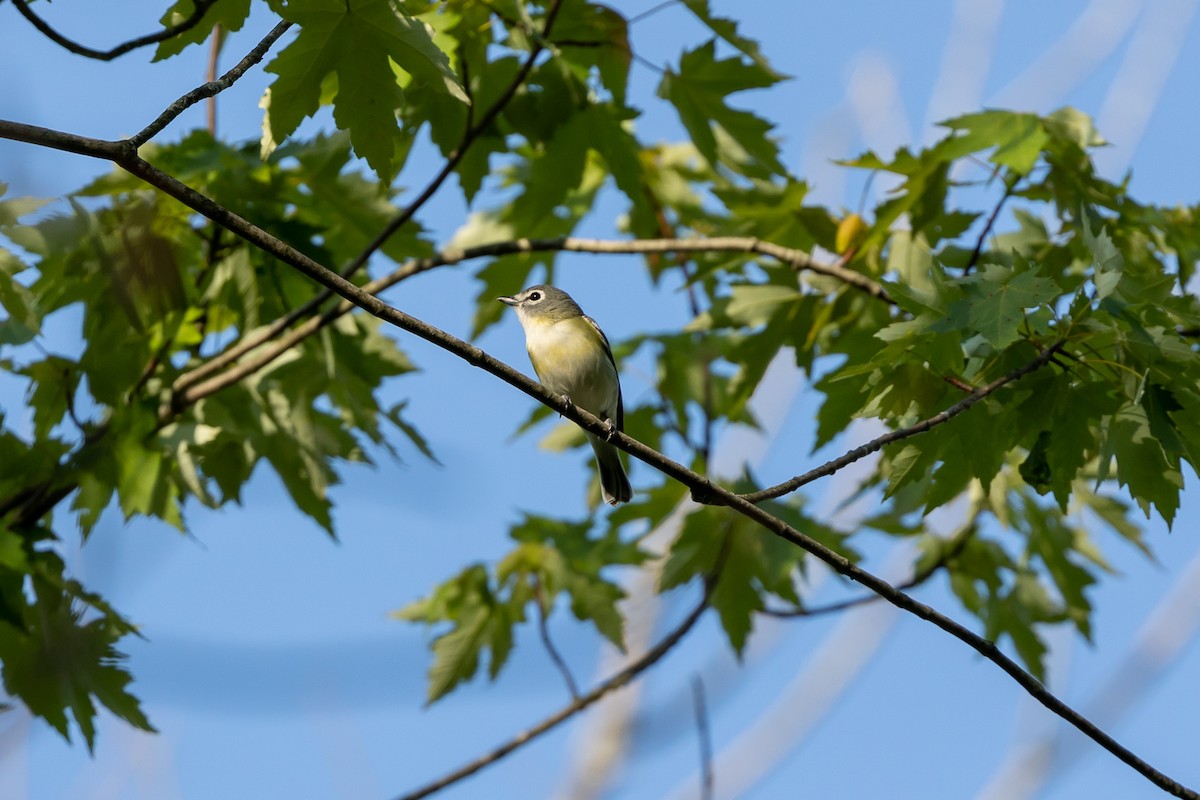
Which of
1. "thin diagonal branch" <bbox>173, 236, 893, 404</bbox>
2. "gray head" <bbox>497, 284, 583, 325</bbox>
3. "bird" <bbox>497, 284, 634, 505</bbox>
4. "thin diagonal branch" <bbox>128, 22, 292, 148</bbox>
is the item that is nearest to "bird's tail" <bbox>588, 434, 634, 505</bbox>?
"bird" <bbox>497, 284, 634, 505</bbox>

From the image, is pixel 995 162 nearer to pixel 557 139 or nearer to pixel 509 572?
pixel 557 139

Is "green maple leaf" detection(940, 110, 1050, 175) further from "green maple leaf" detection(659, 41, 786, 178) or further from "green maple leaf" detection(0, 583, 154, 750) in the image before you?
"green maple leaf" detection(0, 583, 154, 750)

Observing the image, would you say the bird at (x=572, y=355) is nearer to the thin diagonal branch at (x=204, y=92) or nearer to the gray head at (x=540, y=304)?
the gray head at (x=540, y=304)

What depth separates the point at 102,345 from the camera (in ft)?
14.6

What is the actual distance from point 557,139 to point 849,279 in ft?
4.45

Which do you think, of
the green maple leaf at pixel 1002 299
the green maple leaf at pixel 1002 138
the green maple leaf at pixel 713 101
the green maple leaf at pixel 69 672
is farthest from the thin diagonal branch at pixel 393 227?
the green maple leaf at pixel 1002 299

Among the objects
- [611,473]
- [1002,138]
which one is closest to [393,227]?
[611,473]

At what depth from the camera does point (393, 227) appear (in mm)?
4738

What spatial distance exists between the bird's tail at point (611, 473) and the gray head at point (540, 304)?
65 centimetres

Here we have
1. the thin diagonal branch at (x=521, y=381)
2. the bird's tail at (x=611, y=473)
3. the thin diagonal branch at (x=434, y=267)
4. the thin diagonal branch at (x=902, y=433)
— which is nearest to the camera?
the thin diagonal branch at (x=521, y=381)

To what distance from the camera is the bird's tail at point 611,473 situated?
5.99 m

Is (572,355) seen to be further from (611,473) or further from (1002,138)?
(1002,138)

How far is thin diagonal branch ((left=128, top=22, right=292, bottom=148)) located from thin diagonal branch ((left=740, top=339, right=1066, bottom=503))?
1630mm

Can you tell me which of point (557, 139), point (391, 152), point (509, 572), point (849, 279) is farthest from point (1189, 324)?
point (509, 572)
